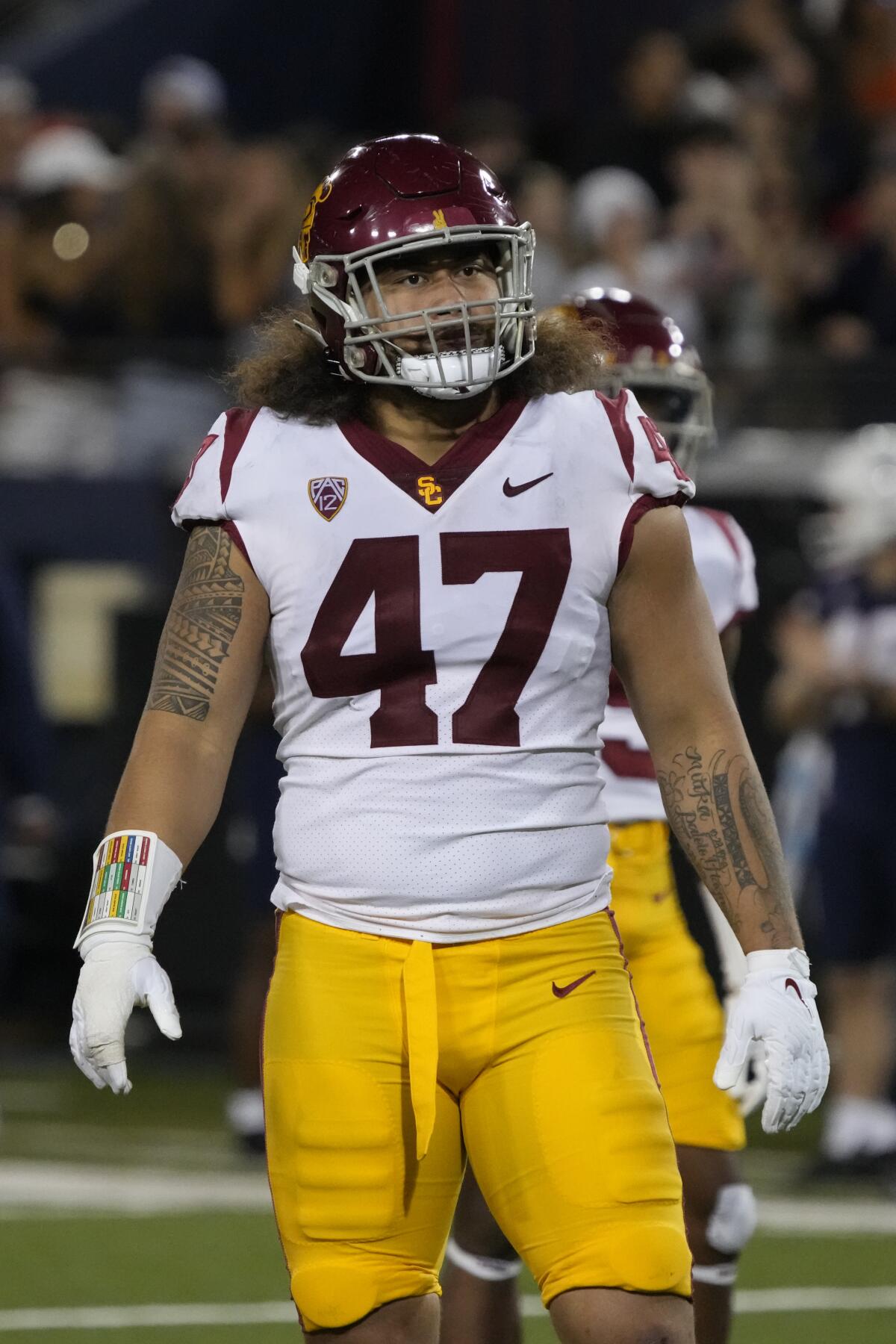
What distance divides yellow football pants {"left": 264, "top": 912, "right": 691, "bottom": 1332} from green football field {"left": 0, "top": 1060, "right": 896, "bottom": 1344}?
225cm

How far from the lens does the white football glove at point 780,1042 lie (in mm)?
2945

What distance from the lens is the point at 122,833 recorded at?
9.98ft

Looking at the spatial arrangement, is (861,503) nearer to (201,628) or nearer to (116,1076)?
(201,628)

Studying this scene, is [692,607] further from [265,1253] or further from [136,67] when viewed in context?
[136,67]

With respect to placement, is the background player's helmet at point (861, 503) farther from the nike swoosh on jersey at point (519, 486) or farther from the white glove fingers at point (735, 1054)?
the white glove fingers at point (735, 1054)

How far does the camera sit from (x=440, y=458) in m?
3.12

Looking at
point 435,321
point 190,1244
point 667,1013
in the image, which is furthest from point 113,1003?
point 190,1244

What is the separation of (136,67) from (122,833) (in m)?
11.3

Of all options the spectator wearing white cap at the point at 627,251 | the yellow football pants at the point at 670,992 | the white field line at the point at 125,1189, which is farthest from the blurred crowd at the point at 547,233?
the yellow football pants at the point at 670,992

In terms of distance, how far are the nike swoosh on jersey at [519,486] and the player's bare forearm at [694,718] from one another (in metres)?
0.14

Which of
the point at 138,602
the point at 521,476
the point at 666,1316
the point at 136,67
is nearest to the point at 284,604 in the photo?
the point at 521,476

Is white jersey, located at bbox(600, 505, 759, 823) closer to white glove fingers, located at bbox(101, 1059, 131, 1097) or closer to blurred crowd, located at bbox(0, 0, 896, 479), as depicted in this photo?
white glove fingers, located at bbox(101, 1059, 131, 1097)

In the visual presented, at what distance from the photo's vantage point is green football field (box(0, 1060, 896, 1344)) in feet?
17.5

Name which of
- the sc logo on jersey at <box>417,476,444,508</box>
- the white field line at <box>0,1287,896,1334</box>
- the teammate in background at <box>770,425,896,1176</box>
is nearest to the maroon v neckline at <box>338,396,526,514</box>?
the sc logo on jersey at <box>417,476,444,508</box>
